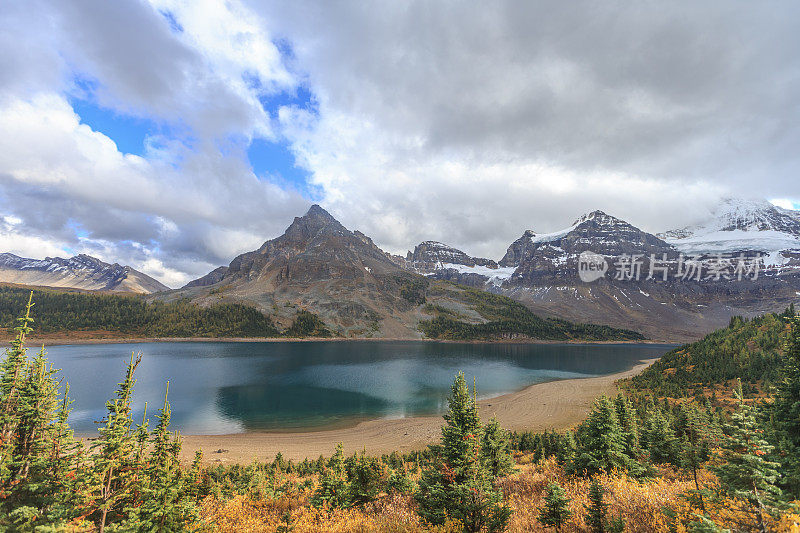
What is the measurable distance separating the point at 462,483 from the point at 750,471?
8264mm

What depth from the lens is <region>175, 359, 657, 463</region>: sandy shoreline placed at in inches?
1467

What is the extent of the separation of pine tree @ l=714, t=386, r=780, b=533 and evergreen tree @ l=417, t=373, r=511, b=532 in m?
6.70

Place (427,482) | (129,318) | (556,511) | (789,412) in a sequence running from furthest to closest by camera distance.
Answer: (129,318), (427,482), (556,511), (789,412)

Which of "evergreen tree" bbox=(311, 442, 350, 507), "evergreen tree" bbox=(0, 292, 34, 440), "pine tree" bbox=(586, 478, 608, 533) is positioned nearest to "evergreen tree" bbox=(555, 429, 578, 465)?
"pine tree" bbox=(586, 478, 608, 533)

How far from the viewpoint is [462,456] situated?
41.6 feet

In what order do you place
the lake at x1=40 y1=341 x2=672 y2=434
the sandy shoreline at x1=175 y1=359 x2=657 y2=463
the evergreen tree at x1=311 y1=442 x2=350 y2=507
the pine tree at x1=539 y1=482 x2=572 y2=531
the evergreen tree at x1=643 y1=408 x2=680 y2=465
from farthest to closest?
the lake at x1=40 y1=341 x2=672 y2=434, the sandy shoreline at x1=175 y1=359 x2=657 y2=463, the evergreen tree at x1=643 y1=408 x2=680 y2=465, the evergreen tree at x1=311 y1=442 x2=350 y2=507, the pine tree at x1=539 y1=482 x2=572 y2=531

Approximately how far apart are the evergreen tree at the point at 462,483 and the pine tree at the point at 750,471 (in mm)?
6696

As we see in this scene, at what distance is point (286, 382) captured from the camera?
76188mm

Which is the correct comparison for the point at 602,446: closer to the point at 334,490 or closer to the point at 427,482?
the point at 427,482

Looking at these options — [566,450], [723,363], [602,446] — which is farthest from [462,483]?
[723,363]

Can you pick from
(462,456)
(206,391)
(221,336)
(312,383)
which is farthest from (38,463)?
(221,336)

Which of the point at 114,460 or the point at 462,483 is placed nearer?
the point at 114,460

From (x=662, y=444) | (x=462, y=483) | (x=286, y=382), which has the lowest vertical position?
(x=286, y=382)

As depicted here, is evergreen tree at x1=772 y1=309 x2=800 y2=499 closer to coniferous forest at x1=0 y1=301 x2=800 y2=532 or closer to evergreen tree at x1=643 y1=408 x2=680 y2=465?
coniferous forest at x1=0 y1=301 x2=800 y2=532
